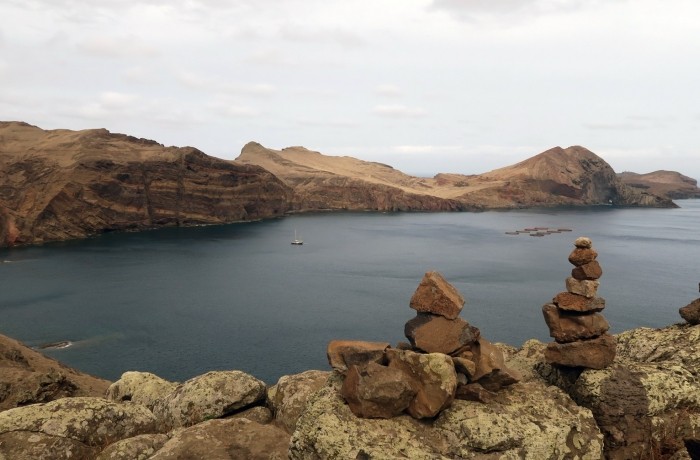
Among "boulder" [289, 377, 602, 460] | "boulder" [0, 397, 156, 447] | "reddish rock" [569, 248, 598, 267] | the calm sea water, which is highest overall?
"reddish rock" [569, 248, 598, 267]

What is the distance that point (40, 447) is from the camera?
13.2 metres

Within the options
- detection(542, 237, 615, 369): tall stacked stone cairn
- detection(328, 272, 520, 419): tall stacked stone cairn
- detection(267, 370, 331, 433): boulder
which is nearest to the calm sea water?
detection(267, 370, 331, 433): boulder

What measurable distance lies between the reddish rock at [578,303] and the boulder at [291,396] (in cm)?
918

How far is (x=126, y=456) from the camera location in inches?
522

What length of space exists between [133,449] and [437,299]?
31.6ft

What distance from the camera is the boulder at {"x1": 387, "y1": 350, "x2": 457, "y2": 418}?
1216cm

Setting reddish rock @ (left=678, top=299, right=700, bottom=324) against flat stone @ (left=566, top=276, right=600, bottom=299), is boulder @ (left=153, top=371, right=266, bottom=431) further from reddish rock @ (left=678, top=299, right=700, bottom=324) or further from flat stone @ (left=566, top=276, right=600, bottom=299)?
reddish rock @ (left=678, top=299, right=700, bottom=324)

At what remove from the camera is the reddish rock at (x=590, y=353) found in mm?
14883

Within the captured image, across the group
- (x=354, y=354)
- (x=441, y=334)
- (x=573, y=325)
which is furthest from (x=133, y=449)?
(x=573, y=325)

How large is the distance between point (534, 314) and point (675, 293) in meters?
35.6

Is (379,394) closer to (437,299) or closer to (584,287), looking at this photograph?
(437,299)

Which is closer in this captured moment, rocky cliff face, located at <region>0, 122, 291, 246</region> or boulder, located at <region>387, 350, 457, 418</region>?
boulder, located at <region>387, 350, 457, 418</region>

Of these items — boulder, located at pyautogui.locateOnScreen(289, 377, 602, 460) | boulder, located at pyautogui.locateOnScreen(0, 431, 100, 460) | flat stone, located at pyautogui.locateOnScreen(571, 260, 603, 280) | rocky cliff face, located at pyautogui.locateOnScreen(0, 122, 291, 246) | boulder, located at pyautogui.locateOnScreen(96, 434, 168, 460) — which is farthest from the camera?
rocky cliff face, located at pyautogui.locateOnScreen(0, 122, 291, 246)

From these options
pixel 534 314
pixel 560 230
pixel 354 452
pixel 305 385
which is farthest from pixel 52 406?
pixel 560 230
